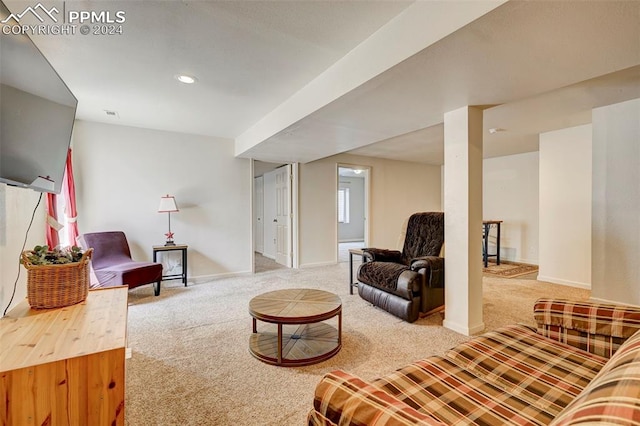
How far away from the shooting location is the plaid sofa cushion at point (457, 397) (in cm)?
94

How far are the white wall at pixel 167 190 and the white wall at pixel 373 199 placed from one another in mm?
1164

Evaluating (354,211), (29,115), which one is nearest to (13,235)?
(29,115)

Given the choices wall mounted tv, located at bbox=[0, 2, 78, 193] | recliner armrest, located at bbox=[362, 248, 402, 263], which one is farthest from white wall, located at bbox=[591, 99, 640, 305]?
wall mounted tv, located at bbox=[0, 2, 78, 193]

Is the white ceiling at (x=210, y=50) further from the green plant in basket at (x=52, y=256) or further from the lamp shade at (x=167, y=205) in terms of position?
the green plant in basket at (x=52, y=256)

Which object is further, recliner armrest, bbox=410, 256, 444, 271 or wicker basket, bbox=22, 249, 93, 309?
recliner armrest, bbox=410, 256, 444, 271

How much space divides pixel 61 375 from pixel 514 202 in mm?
7073

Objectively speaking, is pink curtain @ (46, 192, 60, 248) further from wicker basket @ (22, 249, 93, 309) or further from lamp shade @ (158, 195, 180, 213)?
wicker basket @ (22, 249, 93, 309)

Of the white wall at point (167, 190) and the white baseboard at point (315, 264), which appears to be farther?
the white baseboard at point (315, 264)

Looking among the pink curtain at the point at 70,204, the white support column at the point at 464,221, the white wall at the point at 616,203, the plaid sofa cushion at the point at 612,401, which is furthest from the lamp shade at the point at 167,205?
the white wall at the point at 616,203

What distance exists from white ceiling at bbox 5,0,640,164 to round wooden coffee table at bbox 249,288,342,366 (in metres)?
1.66

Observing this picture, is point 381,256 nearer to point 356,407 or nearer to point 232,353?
point 232,353

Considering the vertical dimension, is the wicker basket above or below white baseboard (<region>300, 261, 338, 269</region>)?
above

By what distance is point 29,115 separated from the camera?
1.38 m

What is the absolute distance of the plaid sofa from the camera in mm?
622
